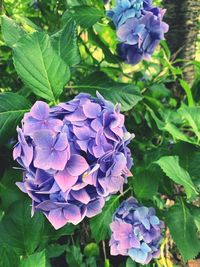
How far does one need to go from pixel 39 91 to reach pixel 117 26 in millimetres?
309

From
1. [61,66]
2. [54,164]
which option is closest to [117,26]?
[61,66]

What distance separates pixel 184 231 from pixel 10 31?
533 mm

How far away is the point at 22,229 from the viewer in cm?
95

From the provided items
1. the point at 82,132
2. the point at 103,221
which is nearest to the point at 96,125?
the point at 82,132

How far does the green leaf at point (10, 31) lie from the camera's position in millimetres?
927

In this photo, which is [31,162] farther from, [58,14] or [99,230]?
[58,14]

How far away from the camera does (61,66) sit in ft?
2.87

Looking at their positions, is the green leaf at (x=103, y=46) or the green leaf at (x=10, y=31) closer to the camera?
the green leaf at (x=10, y=31)

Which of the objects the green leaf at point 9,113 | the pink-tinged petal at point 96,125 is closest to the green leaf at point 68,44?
the green leaf at point 9,113

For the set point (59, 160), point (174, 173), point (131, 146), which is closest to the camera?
point (59, 160)

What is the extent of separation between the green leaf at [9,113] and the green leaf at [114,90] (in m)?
0.18

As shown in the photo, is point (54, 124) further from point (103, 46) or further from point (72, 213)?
point (103, 46)

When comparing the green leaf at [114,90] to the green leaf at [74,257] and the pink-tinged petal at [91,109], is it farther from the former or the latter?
the green leaf at [74,257]

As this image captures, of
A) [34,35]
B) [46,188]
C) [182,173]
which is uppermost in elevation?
[34,35]
